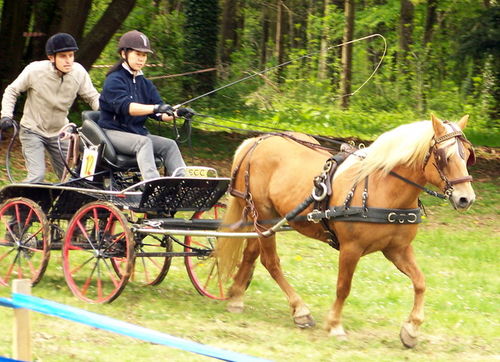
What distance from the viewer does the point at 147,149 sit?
8016 millimetres

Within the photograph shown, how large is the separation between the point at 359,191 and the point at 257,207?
1.30m

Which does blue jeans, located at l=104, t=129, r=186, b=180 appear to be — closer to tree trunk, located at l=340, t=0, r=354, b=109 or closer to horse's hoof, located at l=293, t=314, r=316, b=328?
horse's hoof, located at l=293, t=314, r=316, b=328

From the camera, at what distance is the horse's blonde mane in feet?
23.1

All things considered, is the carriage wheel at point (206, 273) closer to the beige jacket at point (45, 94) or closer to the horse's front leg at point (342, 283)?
the horse's front leg at point (342, 283)

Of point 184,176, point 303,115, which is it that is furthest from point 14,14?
point 184,176

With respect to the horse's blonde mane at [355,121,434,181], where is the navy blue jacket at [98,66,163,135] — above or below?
above

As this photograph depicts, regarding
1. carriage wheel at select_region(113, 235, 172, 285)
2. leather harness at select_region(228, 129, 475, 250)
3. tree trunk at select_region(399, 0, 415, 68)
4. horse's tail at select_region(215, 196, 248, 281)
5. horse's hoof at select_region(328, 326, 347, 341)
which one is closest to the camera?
leather harness at select_region(228, 129, 475, 250)

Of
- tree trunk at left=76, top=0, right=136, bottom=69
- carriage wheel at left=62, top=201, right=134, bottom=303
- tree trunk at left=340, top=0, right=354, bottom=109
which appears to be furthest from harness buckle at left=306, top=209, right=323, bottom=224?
tree trunk at left=340, top=0, right=354, bottom=109

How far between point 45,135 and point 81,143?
19.9 inches

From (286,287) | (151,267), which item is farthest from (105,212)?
(151,267)

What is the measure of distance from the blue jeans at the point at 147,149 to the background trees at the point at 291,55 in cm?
553

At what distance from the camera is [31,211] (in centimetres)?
837

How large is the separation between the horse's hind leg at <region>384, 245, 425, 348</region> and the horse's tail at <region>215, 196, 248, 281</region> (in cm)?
155

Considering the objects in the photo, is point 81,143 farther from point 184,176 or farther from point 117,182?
point 184,176
